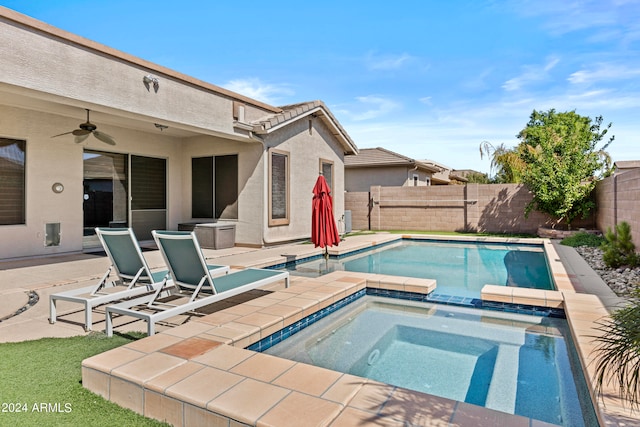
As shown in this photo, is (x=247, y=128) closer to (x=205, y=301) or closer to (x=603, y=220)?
(x=205, y=301)

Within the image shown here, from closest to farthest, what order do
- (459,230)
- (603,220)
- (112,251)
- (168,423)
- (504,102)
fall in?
1. (168,423)
2. (112,251)
3. (603,220)
4. (459,230)
5. (504,102)

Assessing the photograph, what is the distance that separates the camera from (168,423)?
2848 mm

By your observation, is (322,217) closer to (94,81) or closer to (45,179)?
(94,81)

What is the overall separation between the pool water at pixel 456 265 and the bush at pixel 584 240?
35.6 inches

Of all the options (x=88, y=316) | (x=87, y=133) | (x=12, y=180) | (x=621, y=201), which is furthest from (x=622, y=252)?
(x=12, y=180)

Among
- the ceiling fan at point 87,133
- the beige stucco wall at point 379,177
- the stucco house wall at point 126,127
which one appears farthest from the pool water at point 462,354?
the beige stucco wall at point 379,177

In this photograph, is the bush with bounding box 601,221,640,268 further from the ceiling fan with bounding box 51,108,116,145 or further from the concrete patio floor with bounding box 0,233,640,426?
the ceiling fan with bounding box 51,108,116,145

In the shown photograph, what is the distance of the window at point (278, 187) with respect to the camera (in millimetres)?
12328

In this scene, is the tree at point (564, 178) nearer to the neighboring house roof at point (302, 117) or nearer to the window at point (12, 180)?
the neighboring house roof at point (302, 117)

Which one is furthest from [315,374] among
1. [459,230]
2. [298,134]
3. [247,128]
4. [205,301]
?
[459,230]

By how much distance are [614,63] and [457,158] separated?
29.0 metres

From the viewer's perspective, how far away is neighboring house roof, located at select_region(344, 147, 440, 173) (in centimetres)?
2263

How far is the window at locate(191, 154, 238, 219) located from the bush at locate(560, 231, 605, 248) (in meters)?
10.9

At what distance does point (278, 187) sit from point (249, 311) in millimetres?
8019
